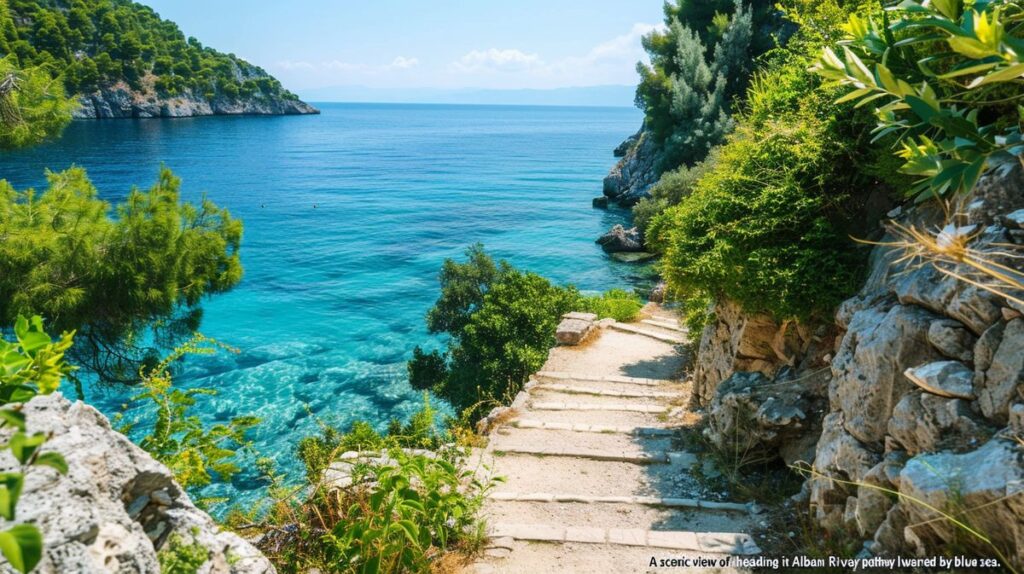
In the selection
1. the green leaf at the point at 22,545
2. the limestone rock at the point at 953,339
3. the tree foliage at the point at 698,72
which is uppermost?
the tree foliage at the point at 698,72

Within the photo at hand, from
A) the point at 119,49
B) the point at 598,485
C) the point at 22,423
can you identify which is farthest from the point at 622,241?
the point at 119,49

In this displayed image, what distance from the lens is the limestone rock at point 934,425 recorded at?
4.09 metres

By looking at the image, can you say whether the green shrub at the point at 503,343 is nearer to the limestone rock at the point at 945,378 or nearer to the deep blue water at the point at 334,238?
the deep blue water at the point at 334,238

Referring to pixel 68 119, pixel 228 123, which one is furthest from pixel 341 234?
pixel 228 123

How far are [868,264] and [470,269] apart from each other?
15492mm

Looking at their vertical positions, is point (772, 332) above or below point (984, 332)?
below

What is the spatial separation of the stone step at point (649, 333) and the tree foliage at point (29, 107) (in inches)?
533

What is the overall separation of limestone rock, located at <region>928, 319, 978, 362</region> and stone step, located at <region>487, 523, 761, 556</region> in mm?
2213

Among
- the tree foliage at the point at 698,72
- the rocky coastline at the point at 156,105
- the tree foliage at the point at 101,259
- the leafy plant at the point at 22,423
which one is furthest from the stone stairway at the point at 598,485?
the rocky coastline at the point at 156,105

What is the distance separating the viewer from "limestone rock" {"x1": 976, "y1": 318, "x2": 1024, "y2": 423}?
12.8 ft

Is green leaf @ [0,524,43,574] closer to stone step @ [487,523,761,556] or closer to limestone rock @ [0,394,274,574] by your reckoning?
limestone rock @ [0,394,274,574]

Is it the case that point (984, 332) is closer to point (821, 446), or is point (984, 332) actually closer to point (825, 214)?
point (821, 446)

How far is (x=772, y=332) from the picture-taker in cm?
866

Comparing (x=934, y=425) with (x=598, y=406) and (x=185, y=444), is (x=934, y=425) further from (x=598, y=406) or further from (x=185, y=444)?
(x=598, y=406)
